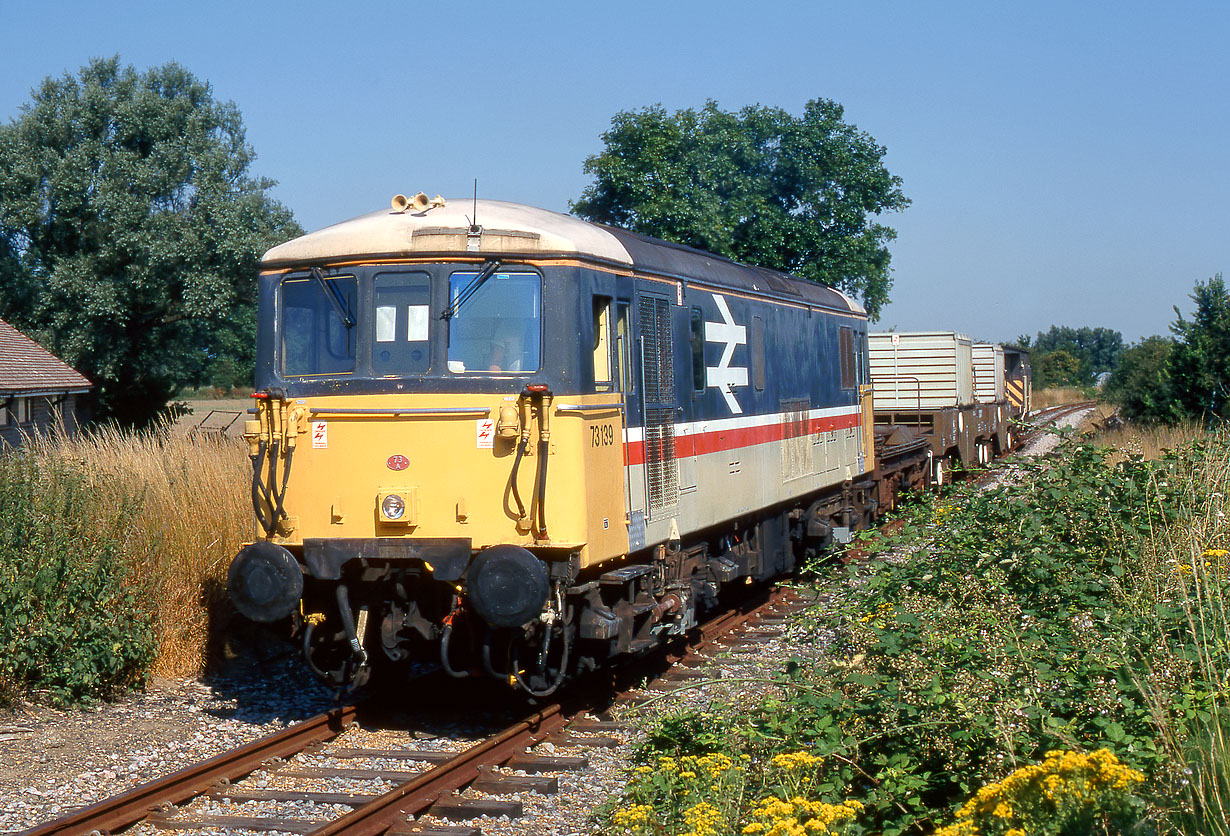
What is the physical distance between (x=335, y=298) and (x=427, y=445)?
1.16 meters

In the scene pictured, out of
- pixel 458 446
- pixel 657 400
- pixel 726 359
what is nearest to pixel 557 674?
pixel 458 446

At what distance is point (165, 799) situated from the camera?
20.7 feet

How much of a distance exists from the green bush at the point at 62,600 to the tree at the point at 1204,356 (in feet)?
59.1

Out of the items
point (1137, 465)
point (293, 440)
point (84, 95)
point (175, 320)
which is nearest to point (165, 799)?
point (293, 440)

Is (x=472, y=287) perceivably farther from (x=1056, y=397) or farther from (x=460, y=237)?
(x=1056, y=397)

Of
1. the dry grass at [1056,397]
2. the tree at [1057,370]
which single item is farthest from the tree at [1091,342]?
the dry grass at [1056,397]

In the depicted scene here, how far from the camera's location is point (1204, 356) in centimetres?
2117

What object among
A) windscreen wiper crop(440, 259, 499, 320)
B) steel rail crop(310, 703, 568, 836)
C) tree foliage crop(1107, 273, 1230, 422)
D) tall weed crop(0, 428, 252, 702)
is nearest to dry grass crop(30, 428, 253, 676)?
tall weed crop(0, 428, 252, 702)

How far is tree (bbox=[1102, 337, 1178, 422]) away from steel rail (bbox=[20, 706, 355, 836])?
17.6m

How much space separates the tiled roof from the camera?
23.9 metres

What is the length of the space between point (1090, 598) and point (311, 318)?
5.03m

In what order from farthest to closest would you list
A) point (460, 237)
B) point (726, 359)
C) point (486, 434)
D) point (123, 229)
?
point (123, 229) < point (726, 359) < point (460, 237) < point (486, 434)

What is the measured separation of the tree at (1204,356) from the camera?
21.0 meters

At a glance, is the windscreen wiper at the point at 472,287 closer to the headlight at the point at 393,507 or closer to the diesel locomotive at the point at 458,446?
the diesel locomotive at the point at 458,446
